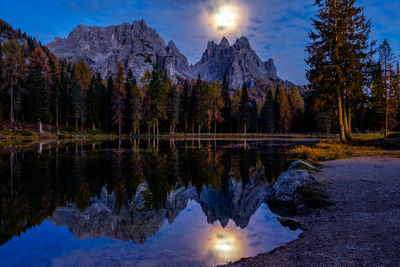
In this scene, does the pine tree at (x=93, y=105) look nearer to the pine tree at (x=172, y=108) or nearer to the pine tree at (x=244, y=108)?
the pine tree at (x=172, y=108)

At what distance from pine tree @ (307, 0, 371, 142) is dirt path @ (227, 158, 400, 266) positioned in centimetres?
1901

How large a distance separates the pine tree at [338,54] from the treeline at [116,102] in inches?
1704

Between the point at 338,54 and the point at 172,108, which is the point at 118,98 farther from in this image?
the point at 338,54

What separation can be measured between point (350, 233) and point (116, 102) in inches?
Result: 2387

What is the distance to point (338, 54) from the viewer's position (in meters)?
25.8

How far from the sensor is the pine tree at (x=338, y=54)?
24906mm

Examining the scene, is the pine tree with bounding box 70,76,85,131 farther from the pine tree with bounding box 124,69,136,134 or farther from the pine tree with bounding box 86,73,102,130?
the pine tree with bounding box 124,69,136,134

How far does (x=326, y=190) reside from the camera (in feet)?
28.7

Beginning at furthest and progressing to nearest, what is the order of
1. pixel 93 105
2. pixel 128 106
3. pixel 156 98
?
pixel 128 106, pixel 93 105, pixel 156 98

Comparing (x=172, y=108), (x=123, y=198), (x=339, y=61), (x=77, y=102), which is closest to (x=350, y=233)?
(x=123, y=198)

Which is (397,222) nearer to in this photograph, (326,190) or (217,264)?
(326,190)

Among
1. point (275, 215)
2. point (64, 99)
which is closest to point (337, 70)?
point (275, 215)

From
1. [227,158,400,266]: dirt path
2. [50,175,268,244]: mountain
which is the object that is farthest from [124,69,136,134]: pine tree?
[227,158,400,266]: dirt path

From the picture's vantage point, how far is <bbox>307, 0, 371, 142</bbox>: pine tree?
981 inches
